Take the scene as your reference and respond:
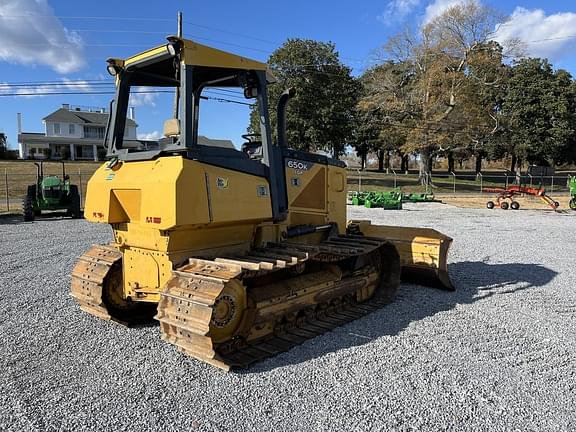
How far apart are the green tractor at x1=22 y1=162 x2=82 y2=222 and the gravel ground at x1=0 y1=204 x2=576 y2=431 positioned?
1085 cm

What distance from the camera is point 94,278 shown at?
5711 mm

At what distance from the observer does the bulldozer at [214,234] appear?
4.54m

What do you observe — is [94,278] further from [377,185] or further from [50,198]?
[377,185]

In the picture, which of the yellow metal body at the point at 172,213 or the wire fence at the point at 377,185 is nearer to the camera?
the yellow metal body at the point at 172,213

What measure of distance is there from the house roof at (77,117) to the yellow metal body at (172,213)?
208 ft

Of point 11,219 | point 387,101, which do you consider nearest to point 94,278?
point 11,219

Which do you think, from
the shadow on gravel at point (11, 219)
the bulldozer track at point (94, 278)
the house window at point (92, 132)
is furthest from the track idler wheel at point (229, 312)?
the house window at point (92, 132)

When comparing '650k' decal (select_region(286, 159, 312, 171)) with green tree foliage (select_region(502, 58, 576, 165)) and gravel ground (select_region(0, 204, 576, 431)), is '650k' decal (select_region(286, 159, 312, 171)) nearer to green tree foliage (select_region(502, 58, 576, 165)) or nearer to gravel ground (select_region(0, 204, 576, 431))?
gravel ground (select_region(0, 204, 576, 431))

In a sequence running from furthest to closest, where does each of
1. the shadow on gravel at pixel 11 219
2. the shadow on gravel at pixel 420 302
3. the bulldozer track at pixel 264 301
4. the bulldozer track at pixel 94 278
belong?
1. the shadow on gravel at pixel 11 219
2. the bulldozer track at pixel 94 278
3. the shadow on gravel at pixel 420 302
4. the bulldozer track at pixel 264 301

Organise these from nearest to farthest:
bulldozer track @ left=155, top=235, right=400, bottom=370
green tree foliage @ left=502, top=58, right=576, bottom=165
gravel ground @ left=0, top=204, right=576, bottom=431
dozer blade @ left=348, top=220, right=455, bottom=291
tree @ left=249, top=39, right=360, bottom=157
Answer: gravel ground @ left=0, top=204, right=576, bottom=431 < bulldozer track @ left=155, top=235, right=400, bottom=370 < dozer blade @ left=348, top=220, right=455, bottom=291 < tree @ left=249, top=39, right=360, bottom=157 < green tree foliage @ left=502, top=58, right=576, bottom=165

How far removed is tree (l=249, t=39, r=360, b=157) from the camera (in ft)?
116

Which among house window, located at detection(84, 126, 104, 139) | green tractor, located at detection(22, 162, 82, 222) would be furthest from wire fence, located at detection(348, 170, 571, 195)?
house window, located at detection(84, 126, 104, 139)

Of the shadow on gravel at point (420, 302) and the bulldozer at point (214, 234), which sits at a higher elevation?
the bulldozer at point (214, 234)

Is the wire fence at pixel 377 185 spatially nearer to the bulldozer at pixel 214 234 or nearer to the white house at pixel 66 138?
the bulldozer at pixel 214 234
